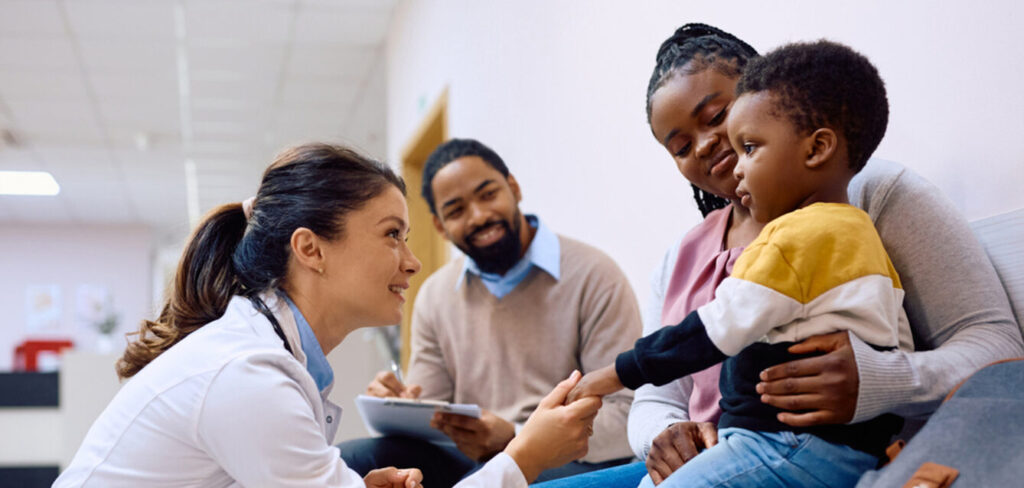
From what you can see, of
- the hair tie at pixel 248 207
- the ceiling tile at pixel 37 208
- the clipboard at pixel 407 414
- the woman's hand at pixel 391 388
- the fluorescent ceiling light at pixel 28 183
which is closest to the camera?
the hair tie at pixel 248 207

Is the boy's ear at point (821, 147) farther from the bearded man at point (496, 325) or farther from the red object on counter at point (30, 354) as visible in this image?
the red object on counter at point (30, 354)

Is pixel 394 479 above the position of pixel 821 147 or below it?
below

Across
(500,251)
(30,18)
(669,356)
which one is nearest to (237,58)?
(30,18)

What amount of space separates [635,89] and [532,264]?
0.53m

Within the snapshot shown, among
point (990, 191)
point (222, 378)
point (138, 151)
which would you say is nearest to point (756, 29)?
point (990, 191)

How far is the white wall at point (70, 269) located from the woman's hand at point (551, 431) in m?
10.6

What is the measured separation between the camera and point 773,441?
101 cm

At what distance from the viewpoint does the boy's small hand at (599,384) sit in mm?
1200

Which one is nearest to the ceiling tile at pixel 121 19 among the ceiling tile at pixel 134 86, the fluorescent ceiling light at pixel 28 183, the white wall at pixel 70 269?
the ceiling tile at pixel 134 86

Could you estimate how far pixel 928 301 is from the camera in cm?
109

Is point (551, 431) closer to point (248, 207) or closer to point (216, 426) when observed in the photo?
point (216, 426)

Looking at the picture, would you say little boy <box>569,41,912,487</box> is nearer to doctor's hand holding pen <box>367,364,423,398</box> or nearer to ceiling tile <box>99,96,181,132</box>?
doctor's hand holding pen <box>367,364,423,398</box>

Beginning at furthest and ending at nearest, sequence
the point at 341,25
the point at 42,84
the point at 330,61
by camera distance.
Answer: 1. the point at 42,84
2. the point at 330,61
3. the point at 341,25

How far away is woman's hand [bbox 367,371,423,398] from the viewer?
2102mm
